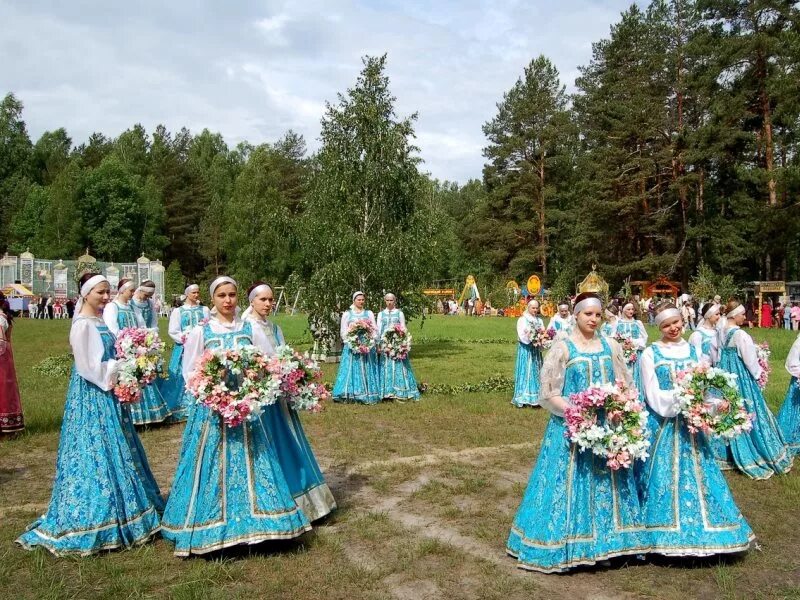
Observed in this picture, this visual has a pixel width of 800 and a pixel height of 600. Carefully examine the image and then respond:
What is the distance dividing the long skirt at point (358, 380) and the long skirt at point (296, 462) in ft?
22.9

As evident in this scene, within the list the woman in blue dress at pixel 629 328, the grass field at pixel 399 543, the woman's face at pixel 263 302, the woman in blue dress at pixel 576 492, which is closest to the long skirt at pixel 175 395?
the grass field at pixel 399 543

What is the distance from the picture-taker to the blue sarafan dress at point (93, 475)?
18.3 ft

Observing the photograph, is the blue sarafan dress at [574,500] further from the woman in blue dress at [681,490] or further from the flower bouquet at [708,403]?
the flower bouquet at [708,403]

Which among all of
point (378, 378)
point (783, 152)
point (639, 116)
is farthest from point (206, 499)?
point (639, 116)

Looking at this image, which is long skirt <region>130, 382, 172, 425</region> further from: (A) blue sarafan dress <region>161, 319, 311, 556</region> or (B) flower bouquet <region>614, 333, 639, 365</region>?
(B) flower bouquet <region>614, 333, 639, 365</region>

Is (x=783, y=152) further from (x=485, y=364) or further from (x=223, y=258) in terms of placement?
(x=223, y=258)

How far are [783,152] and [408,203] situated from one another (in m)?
28.5

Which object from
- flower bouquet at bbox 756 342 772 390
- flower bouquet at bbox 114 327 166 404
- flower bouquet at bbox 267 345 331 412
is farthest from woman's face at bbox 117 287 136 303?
flower bouquet at bbox 756 342 772 390

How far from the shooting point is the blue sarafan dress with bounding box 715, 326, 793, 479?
8.26 meters

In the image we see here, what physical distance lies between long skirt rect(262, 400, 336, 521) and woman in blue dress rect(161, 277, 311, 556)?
19.9 inches

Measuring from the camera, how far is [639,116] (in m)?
46.5

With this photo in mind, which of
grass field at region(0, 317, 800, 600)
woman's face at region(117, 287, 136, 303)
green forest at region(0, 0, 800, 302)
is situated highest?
green forest at region(0, 0, 800, 302)

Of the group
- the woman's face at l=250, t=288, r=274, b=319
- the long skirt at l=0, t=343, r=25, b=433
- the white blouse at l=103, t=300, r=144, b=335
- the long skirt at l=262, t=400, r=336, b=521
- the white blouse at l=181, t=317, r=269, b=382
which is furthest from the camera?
the long skirt at l=0, t=343, r=25, b=433

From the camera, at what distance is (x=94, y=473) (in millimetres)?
5648
